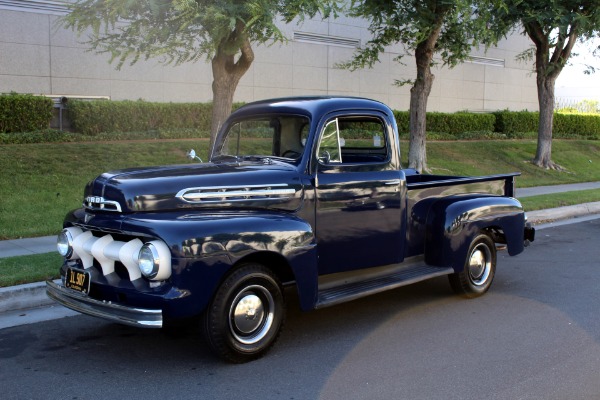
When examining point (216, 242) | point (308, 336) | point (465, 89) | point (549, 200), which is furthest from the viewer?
point (465, 89)

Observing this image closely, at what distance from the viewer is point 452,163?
19.3m

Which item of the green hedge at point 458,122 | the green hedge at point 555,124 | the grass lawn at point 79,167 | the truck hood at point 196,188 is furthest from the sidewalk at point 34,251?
the green hedge at point 555,124

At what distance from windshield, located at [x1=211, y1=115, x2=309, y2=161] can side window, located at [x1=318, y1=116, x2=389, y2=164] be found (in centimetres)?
23

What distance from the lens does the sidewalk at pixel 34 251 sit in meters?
6.41

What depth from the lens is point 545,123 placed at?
2097cm

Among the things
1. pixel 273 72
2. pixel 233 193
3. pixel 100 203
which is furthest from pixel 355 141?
pixel 273 72

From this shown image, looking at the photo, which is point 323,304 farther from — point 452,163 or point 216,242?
point 452,163

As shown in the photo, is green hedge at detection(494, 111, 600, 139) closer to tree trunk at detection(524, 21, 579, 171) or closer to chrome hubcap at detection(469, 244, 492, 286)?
tree trunk at detection(524, 21, 579, 171)

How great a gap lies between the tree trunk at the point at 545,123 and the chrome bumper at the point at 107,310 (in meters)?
18.4

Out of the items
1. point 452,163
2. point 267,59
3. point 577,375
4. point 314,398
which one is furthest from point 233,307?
point 267,59

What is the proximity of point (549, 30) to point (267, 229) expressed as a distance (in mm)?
16989

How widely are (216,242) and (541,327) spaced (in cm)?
313

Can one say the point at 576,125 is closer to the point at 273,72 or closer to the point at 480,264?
the point at 273,72

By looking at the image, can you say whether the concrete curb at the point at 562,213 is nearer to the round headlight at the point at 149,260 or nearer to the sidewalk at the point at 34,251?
the sidewalk at the point at 34,251
